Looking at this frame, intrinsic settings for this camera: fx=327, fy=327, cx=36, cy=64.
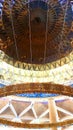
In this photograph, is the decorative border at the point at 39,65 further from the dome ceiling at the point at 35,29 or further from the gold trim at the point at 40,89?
the gold trim at the point at 40,89

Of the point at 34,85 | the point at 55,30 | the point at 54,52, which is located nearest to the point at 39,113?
the point at 54,52

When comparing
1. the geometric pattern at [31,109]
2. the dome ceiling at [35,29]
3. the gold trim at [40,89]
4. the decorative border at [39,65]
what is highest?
the dome ceiling at [35,29]

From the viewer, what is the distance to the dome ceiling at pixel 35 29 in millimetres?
11852

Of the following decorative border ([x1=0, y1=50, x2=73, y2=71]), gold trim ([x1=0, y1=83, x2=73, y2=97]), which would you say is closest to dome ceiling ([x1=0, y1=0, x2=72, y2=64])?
decorative border ([x1=0, y1=50, x2=73, y2=71])

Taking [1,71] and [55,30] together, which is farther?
[1,71]

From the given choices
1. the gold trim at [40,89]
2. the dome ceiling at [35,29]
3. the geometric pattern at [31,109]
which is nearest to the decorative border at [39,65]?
the dome ceiling at [35,29]

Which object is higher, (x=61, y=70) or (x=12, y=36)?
(x=12, y=36)

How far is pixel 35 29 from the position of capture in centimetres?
1244

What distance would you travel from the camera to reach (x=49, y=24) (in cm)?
1212

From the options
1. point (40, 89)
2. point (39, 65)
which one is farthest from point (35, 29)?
point (40, 89)

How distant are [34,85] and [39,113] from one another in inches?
376

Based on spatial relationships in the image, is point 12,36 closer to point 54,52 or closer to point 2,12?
point 2,12

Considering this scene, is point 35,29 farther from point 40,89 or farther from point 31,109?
point 40,89

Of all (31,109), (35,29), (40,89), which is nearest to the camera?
(40,89)
